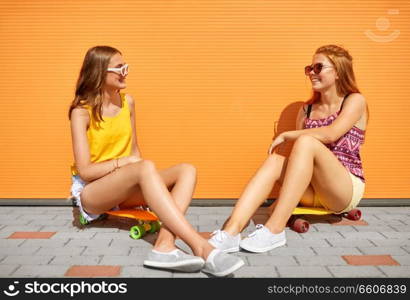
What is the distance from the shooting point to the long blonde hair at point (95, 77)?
3875 millimetres

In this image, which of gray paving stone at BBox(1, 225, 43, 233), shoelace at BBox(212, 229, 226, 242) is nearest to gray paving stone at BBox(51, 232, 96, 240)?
gray paving stone at BBox(1, 225, 43, 233)

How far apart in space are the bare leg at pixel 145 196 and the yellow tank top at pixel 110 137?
14.1 inches

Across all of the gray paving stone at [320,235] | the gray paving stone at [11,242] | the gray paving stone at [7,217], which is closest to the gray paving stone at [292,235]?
the gray paving stone at [320,235]

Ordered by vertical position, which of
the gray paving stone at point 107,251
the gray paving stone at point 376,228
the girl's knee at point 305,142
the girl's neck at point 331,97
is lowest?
the gray paving stone at point 376,228

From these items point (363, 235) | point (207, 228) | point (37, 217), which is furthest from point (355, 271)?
point (37, 217)

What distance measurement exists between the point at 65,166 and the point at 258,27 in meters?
2.54

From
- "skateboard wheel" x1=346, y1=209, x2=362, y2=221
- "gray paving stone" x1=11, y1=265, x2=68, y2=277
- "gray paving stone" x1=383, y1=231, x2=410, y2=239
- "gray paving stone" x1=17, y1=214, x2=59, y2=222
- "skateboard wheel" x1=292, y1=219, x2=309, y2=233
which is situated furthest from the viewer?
"gray paving stone" x1=17, y1=214, x2=59, y2=222

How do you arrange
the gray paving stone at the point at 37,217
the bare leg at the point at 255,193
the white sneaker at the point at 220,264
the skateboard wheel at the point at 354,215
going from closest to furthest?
1. the white sneaker at the point at 220,264
2. the bare leg at the point at 255,193
3. the skateboard wheel at the point at 354,215
4. the gray paving stone at the point at 37,217

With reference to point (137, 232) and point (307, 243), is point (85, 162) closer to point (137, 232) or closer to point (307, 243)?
point (137, 232)

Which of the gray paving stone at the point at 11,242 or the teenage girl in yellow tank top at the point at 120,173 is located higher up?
the teenage girl in yellow tank top at the point at 120,173

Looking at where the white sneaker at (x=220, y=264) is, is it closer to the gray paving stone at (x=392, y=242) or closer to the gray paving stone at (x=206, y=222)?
the gray paving stone at (x=206, y=222)

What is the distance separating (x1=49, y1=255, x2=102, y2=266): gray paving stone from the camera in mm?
3180

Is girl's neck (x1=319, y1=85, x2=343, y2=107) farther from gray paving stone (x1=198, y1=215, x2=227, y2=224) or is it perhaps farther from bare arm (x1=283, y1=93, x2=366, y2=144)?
gray paving stone (x1=198, y1=215, x2=227, y2=224)

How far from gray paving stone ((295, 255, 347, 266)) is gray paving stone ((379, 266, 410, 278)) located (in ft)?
0.89
